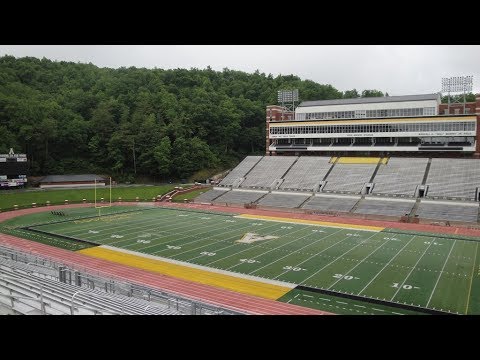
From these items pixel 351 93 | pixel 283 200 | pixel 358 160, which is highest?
pixel 351 93

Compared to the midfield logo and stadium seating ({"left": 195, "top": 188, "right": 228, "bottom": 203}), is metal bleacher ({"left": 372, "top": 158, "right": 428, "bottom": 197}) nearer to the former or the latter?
stadium seating ({"left": 195, "top": 188, "right": 228, "bottom": 203})

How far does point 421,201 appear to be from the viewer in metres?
37.6

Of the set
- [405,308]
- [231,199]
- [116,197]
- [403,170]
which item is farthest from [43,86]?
[405,308]

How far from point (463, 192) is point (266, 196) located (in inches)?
749

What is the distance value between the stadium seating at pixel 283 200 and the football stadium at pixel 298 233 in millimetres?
324

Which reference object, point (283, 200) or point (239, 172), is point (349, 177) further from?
point (239, 172)

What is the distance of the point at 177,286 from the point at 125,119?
4983 centimetres

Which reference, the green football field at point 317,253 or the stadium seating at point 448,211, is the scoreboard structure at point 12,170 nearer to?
the green football field at point 317,253

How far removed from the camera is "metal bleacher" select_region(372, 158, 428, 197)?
132 ft

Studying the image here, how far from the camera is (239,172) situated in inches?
2045

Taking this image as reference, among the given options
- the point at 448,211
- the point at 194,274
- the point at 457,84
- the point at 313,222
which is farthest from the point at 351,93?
the point at 194,274

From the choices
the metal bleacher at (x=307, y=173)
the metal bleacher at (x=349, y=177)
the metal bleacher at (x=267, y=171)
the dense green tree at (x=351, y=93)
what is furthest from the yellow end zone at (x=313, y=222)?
the dense green tree at (x=351, y=93)

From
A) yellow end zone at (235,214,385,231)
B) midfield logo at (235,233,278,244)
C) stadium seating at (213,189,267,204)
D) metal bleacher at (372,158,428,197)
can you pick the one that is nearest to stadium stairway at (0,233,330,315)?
midfield logo at (235,233,278,244)

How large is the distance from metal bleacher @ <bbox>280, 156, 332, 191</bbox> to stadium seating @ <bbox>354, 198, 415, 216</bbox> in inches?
269
